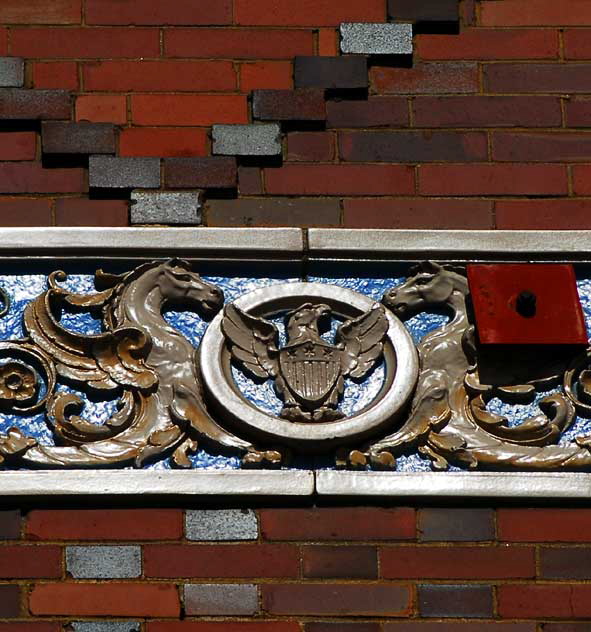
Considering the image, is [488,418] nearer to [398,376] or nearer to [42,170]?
[398,376]

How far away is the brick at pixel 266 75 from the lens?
5387 mm

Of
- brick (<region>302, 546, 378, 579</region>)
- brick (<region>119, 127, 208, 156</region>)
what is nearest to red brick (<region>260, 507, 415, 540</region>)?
brick (<region>302, 546, 378, 579</region>)

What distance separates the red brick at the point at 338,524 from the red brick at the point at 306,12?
4.45 ft

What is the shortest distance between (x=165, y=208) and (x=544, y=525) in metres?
1.24

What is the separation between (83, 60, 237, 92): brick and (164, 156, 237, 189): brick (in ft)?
0.70

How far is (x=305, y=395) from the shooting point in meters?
5.03

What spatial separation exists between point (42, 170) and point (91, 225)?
0.68 feet

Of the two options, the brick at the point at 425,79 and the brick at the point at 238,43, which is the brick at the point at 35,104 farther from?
the brick at the point at 425,79

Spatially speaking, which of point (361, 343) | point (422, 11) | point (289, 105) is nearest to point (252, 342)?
point (361, 343)

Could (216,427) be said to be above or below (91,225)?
below

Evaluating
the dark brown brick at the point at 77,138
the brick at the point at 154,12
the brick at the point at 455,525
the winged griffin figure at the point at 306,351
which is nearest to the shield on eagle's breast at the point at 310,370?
the winged griffin figure at the point at 306,351

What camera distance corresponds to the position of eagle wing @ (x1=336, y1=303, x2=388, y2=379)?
5090 millimetres

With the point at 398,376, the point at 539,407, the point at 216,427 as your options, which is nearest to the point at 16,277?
the point at 216,427

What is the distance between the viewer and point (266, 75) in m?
5.40
